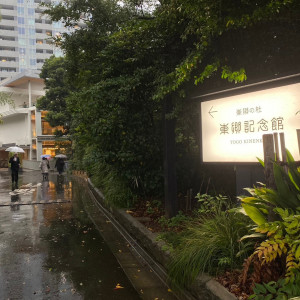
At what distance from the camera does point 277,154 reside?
3852mm

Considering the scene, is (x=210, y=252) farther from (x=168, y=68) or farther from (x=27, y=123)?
(x=27, y=123)

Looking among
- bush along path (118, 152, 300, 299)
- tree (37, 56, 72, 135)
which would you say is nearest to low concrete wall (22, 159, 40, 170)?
tree (37, 56, 72, 135)

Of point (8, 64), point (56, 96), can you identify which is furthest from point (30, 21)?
point (56, 96)

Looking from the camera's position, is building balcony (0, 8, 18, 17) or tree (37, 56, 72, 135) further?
building balcony (0, 8, 18, 17)

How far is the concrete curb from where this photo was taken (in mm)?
3445

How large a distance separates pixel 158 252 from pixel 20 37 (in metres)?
97.5

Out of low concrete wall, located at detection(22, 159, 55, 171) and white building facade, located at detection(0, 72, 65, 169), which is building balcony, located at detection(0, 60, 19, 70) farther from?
low concrete wall, located at detection(22, 159, 55, 171)

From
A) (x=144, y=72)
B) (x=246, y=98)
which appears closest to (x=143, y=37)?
(x=144, y=72)

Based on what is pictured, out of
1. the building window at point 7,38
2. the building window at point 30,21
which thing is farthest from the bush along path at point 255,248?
the building window at point 30,21

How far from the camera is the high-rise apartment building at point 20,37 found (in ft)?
285

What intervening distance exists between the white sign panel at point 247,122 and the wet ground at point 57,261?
7.70ft

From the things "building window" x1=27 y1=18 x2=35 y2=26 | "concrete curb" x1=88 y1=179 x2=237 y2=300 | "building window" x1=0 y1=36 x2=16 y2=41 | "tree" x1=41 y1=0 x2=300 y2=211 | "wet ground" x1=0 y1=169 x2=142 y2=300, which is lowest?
"wet ground" x1=0 y1=169 x2=142 y2=300

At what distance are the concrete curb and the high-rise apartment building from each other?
283 ft

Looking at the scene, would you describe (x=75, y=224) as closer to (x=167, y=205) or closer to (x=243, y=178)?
(x=167, y=205)
